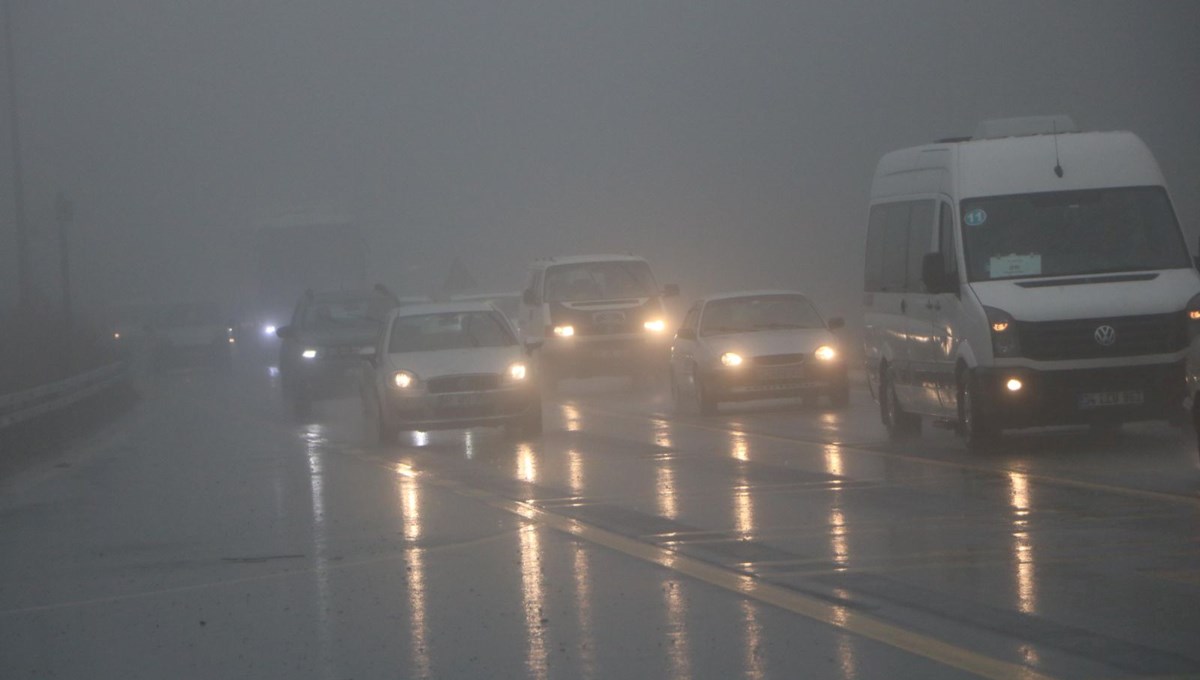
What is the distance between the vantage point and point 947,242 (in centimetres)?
1608

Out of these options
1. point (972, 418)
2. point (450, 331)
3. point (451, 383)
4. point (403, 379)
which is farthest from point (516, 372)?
point (972, 418)

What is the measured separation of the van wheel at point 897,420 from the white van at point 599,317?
11.8 meters

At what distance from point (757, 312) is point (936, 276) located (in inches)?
320

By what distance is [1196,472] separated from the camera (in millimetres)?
13344

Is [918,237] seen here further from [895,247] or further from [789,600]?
[789,600]

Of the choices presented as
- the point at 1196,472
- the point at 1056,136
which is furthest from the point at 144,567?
the point at 1056,136

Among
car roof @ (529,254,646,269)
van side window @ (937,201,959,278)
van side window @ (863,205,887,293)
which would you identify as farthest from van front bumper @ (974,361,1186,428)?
car roof @ (529,254,646,269)

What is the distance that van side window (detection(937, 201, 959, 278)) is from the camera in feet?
51.9

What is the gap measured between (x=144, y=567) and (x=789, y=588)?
13.9ft

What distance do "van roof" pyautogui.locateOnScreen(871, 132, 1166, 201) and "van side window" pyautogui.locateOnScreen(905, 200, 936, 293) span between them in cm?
33

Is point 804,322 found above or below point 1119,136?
below

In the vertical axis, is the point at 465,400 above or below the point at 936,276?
below

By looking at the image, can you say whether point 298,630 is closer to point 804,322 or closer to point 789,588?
point 789,588

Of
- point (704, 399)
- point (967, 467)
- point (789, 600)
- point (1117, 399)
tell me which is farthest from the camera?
point (704, 399)
